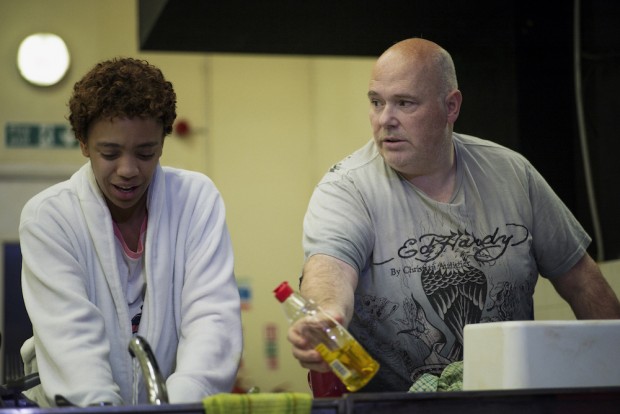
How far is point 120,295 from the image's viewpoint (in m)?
1.68

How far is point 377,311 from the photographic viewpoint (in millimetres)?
1976

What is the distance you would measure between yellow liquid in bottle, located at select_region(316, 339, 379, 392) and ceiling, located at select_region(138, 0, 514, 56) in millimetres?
1497

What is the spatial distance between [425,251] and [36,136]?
11.7 feet

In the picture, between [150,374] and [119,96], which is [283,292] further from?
[119,96]

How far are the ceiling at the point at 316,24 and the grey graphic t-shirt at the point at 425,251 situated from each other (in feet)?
2.69

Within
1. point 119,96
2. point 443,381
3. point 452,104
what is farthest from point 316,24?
point 443,381

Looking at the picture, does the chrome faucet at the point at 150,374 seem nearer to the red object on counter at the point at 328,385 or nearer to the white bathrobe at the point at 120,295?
the white bathrobe at the point at 120,295

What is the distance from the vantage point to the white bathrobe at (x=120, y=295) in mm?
1577

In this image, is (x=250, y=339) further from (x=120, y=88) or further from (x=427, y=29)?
(x=120, y=88)

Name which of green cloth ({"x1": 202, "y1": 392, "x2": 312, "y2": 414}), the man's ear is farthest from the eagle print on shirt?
green cloth ({"x1": 202, "y1": 392, "x2": 312, "y2": 414})

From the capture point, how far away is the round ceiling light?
506cm

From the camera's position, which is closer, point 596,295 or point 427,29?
point 596,295

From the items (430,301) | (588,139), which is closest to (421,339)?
(430,301)

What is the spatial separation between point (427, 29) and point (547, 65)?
37 centimetres
